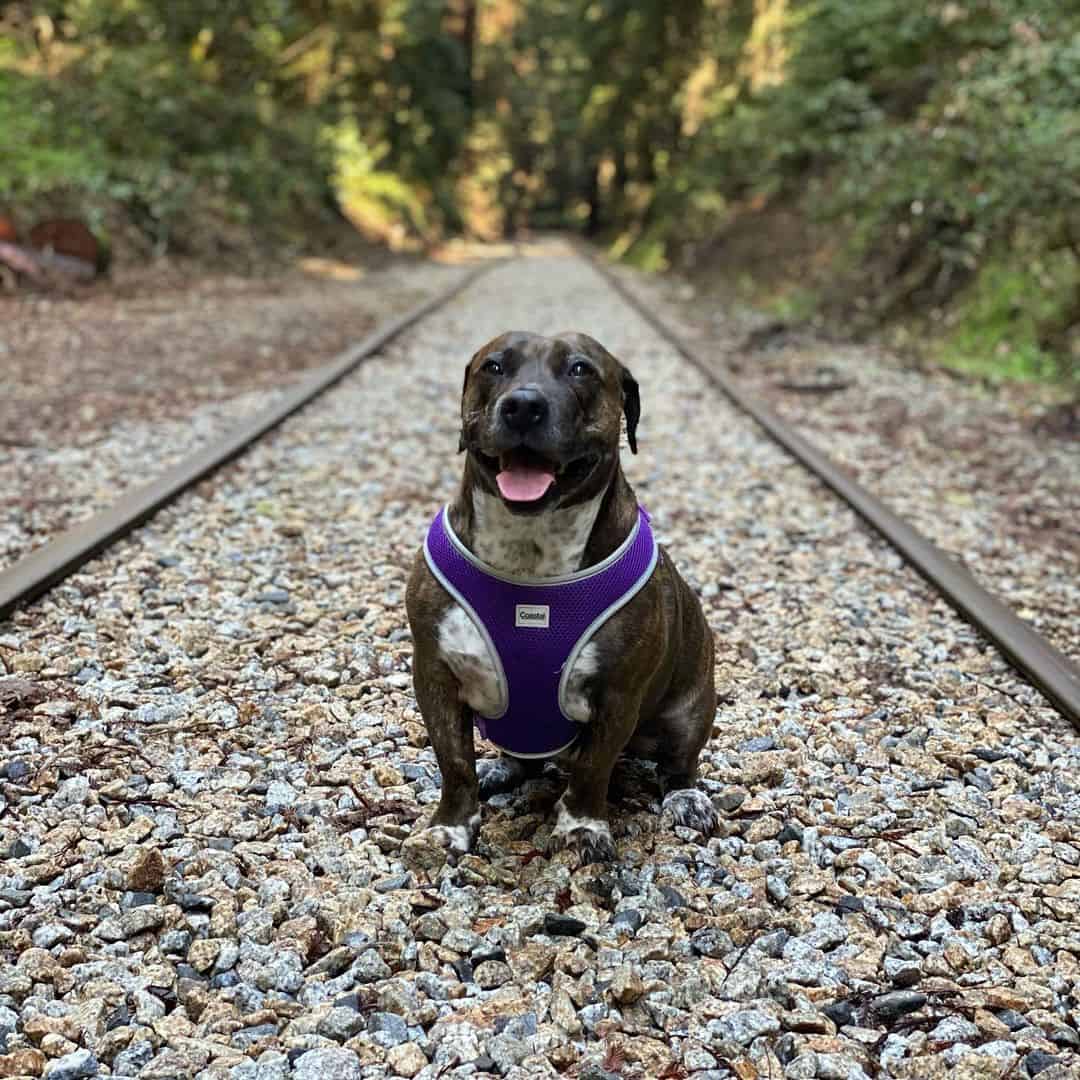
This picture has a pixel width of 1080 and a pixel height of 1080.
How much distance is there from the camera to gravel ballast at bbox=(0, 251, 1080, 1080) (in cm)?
225

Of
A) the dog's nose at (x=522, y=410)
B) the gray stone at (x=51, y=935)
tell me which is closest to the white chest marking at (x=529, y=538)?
the dog's nose at (x=522, y=410)

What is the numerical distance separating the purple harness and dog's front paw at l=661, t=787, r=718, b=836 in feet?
1.88

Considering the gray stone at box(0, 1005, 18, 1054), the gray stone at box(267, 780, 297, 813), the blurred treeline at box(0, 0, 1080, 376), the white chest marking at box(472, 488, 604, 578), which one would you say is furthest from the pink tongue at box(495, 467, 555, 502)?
the blurred treeline at box(0, 0, 1080, 376)

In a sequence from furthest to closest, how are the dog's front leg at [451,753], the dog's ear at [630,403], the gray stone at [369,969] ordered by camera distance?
the dog's ear at [630,403] → the dog's front leg at [451,753] → the gray stone at [369,969]

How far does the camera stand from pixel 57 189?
42.9ft

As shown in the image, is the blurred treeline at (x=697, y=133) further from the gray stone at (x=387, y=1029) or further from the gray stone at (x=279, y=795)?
the gray stone at (x=387, y=1029)

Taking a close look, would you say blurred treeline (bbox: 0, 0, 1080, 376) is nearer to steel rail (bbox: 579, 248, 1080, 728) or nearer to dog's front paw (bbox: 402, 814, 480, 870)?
steel rail (bbox: 579, 248, 1080, 728)

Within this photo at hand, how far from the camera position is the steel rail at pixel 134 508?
13.9 feet

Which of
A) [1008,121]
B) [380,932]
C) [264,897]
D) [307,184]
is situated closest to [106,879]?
[264,897]

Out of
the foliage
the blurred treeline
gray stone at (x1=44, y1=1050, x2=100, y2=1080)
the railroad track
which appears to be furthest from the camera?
the blurred treeline

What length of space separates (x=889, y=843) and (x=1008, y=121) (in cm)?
985

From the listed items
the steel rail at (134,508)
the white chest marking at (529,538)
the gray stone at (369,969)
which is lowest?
the steel rail at (134,508)

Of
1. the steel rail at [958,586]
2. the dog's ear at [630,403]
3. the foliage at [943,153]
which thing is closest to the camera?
the dog's ear at [630,403]

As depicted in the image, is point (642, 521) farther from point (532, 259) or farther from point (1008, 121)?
point (532, 259)
